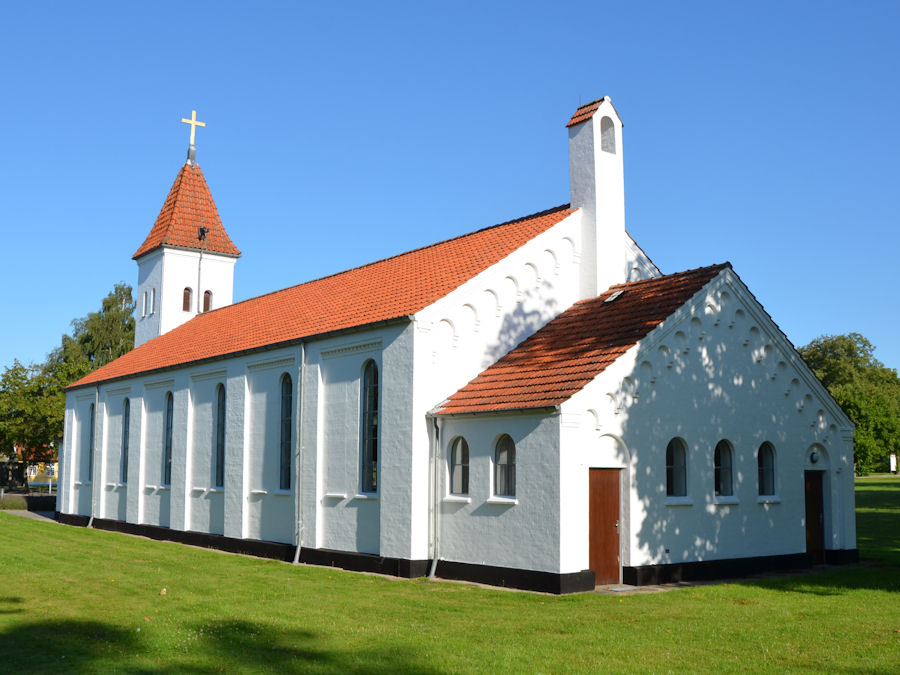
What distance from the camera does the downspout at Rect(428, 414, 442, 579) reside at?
734 inches

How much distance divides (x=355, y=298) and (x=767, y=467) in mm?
11193

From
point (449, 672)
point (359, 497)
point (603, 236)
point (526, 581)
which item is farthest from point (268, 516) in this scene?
point (449, 672)

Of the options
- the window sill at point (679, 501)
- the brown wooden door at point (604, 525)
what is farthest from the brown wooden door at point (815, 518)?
the brown wooden door at point (604, 525)

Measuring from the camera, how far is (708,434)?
62.0ft

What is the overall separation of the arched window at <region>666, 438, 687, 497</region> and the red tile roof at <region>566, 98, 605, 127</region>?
8.76 m

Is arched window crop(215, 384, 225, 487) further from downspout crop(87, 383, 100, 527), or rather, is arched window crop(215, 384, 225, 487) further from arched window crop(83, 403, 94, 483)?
arched window crop(83, 403, 94, 483)

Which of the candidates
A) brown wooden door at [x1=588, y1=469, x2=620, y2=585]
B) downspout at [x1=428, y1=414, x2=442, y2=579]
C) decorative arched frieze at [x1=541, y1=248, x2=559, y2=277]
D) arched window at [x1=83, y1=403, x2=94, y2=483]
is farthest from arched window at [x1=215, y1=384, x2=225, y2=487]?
brown wooden door at [x1=588, y1=469, x2=620, y2=585]

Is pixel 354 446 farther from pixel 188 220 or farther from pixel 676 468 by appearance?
pixel 188 220

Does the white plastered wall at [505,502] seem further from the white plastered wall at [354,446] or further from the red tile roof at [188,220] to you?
the red tile roof at [188,220]

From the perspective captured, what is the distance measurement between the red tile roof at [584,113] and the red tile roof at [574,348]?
15.0ft

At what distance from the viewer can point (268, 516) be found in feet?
77.2

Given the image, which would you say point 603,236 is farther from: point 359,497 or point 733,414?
point 359,497

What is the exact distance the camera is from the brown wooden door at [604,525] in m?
17.1

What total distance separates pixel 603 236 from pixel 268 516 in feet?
37.2
